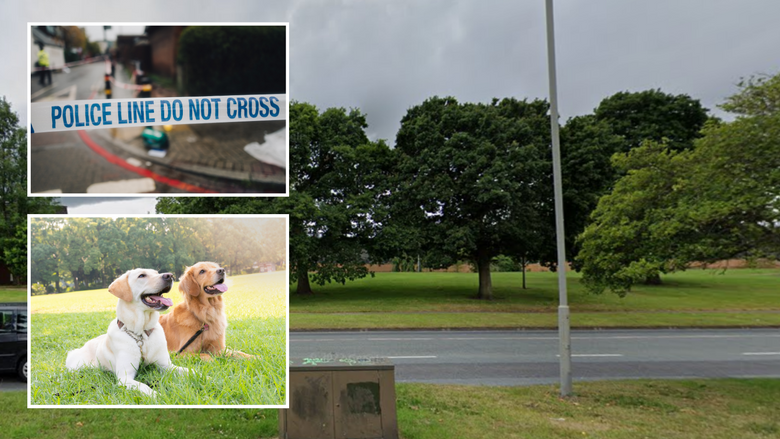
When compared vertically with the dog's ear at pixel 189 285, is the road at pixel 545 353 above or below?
below

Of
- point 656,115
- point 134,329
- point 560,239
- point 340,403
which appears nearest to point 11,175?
point 560,239

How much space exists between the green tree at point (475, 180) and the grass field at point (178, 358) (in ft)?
71.3

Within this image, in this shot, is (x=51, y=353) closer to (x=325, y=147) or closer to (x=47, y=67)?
(x=47, y=67)

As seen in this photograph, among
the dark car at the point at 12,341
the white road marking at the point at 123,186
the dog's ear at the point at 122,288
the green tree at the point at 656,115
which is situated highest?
the green tree at the point at 656,115

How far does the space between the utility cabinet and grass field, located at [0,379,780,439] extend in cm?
60

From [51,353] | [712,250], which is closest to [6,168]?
[51,353]

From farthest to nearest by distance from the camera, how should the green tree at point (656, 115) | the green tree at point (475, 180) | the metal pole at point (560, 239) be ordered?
the green tree at point (656, 115), the green tree at point (475, 180), the metal pole at point (560, 239)

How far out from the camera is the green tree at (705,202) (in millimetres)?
8211

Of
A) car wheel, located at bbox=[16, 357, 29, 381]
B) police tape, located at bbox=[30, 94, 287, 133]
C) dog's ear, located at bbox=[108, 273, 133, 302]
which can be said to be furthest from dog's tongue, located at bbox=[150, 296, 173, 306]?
car wheel, located at bbox=[16, 357, 29, 381]

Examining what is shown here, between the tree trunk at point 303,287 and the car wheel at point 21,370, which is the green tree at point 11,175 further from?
the car wheel at point 21,370

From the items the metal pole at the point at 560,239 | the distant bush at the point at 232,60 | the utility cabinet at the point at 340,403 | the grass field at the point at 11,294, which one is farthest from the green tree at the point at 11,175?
the distant bush at the point at 232,60

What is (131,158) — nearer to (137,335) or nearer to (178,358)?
(137,335)

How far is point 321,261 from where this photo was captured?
92.5 ft

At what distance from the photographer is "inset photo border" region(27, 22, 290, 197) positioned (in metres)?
3.24
